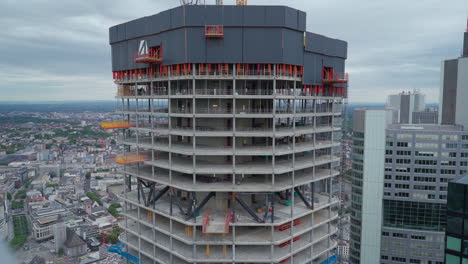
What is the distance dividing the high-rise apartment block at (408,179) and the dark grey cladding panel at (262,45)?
64372 millimetres

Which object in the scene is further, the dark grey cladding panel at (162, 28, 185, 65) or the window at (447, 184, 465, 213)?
the dark grey cladding panel at (162, 28, 185, 65)

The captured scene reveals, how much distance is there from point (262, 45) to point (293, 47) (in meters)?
3.90

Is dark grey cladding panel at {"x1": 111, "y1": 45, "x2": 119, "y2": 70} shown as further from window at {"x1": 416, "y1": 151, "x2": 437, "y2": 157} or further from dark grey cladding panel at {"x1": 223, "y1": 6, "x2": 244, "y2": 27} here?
window at {"x1": 416, "y1": 151, "x2": 437, "y2": 157}

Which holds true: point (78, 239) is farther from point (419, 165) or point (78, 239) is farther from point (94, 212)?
point (419, 165)

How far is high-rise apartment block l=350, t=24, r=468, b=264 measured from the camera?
86875 mm

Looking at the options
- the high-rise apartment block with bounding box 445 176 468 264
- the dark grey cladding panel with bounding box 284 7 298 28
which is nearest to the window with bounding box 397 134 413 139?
the high-rise apartment block with bounding box 445 176 468 264

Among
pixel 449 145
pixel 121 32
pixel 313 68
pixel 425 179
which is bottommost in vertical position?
pixel 425 179

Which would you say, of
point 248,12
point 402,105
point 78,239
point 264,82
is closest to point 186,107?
point 264,82

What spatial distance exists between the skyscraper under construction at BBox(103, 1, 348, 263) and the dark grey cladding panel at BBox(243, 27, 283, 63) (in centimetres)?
11

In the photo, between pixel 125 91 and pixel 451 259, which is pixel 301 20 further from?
pixel 451 259

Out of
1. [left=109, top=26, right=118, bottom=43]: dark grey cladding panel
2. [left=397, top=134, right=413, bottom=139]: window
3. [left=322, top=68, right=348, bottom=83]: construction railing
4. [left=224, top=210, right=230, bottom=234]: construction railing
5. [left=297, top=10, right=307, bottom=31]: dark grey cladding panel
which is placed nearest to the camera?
[left=224, top=210, right=230, bottom=234]: construction railing

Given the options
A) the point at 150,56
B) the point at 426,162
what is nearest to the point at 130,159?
the point at 150,56

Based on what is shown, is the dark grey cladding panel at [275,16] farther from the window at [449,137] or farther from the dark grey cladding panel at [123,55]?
the window at [449,137]

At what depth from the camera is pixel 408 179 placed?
89.2 meters
